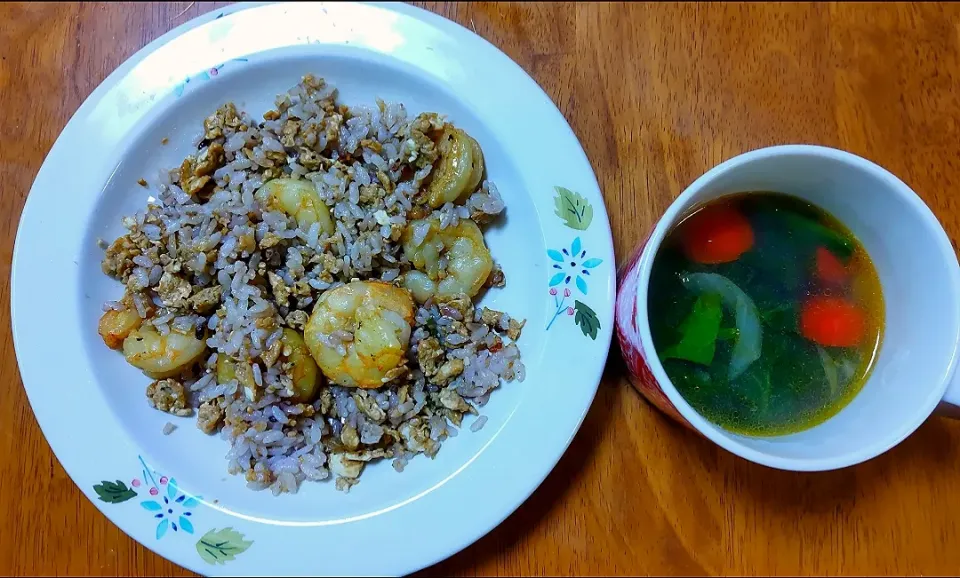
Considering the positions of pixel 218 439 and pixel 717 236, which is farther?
pixel 218 439

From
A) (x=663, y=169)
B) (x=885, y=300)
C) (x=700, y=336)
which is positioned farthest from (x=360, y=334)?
(x=885, y=300)

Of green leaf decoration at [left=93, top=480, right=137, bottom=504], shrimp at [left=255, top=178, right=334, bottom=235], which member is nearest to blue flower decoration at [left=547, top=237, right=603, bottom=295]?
shrimp at [left=255, top=178, right=334, bottom=235]

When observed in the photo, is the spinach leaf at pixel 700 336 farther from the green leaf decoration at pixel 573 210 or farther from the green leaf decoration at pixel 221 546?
the green leaf decoration at pixel 221 546

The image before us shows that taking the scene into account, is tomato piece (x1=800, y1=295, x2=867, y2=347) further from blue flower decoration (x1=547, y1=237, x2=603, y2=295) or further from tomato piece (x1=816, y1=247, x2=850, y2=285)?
blue flower decoration (x1=547, y1=237, x2=603, y2=295)

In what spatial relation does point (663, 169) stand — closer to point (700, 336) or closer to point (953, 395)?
point (700, 336)

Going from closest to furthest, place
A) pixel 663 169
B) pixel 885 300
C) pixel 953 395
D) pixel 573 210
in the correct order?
1. pixel 953 395
2. pixel 885 300
3. pixel 573 210
4. pixel 663 169

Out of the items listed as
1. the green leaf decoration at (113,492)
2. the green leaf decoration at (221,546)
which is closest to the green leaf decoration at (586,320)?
the green leaf decoration at (221,546)
